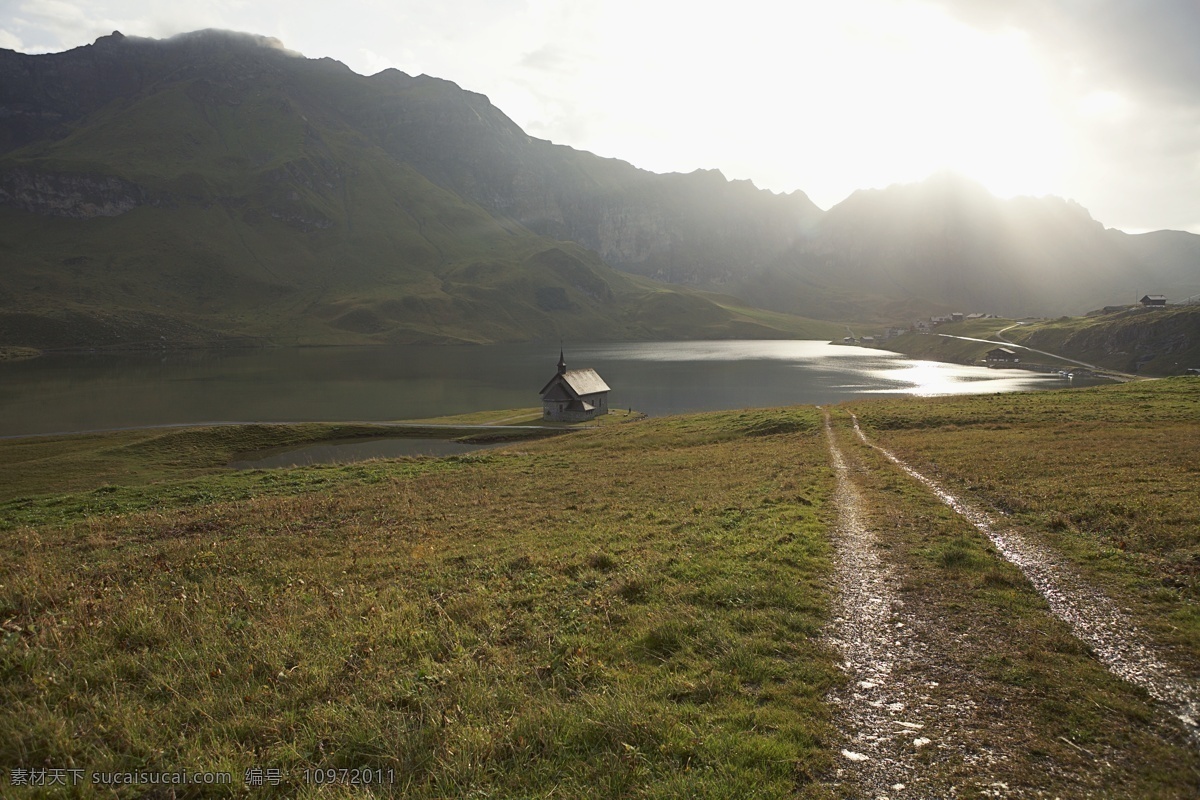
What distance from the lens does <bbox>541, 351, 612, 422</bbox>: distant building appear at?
89.6m

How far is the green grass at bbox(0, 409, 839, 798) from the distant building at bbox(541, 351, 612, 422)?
6830 centimetres

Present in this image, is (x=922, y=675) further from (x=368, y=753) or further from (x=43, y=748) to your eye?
(x=43, y=748)

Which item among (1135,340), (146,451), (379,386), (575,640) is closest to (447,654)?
(575,640)

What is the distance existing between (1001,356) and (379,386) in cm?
16618

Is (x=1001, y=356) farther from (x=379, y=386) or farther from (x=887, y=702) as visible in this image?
(x=887, y=702)

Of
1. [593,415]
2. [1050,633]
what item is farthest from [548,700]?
[593,415]

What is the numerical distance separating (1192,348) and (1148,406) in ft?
399

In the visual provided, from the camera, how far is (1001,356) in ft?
534

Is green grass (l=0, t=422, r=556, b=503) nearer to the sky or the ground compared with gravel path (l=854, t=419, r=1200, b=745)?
nearer to the ground

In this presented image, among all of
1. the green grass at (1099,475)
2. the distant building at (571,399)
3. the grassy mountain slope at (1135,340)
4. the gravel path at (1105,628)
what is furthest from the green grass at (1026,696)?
the grassy mountain slope at (1135,340)

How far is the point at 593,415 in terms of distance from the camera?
9188cm

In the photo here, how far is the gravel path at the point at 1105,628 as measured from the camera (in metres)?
8.45

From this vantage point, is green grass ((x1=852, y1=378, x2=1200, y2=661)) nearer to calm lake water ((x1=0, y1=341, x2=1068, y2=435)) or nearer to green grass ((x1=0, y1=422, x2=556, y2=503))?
green grass ((x1=0, y1=422, x2=556, y2=503))

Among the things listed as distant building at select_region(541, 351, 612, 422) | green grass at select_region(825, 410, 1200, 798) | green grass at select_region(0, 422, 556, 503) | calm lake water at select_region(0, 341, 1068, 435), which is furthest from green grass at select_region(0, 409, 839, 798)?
calm lake water at select_region(0, 341, 1068, 435)
